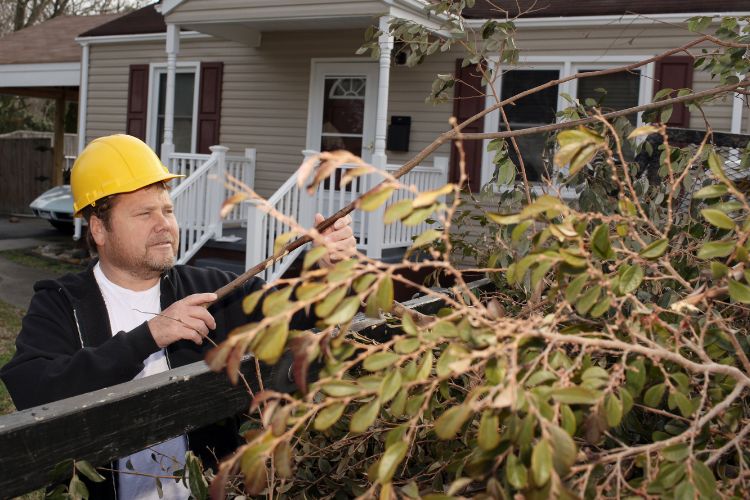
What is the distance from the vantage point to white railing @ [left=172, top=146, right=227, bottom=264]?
10.9m

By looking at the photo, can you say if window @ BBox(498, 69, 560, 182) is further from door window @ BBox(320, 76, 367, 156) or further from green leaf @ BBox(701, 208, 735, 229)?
green leaf @ BBox(701, 208, 735, 229)

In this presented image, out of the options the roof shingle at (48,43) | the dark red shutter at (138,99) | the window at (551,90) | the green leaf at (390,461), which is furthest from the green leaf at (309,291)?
the roof shingle at (48,43)

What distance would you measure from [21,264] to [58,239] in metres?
3.55

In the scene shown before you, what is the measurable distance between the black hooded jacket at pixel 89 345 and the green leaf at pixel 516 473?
1.28 m

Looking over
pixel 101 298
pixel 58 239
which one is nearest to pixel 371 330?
pixel 101 298

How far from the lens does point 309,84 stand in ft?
41.5

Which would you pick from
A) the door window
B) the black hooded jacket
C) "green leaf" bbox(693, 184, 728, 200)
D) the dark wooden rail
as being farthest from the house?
"green leaf" bbox(693, 184, 728, 200)

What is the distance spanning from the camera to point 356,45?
12148 millimetres

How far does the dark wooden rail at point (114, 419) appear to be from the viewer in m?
1.37

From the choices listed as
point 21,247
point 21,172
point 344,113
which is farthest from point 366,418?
point 21,172

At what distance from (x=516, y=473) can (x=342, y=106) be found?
38.9ft

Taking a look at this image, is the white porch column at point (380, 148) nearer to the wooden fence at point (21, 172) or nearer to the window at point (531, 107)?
the window at point (531, 107)

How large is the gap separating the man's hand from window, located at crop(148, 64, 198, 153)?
11995mm

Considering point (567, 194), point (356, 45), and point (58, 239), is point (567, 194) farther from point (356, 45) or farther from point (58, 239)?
point (58, 239)
